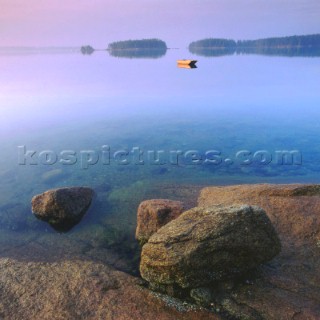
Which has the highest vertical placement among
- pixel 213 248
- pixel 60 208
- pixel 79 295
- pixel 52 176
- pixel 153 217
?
pixel 213 248

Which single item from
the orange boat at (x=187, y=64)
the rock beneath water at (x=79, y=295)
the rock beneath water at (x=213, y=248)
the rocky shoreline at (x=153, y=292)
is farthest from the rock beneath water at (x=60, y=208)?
the orange boat at (x=187, y=64)

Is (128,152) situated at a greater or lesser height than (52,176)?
greater

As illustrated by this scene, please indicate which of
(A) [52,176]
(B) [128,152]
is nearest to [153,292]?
(A) [52,176]

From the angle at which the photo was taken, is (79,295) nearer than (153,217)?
Yes

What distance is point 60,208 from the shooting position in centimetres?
A: 1705

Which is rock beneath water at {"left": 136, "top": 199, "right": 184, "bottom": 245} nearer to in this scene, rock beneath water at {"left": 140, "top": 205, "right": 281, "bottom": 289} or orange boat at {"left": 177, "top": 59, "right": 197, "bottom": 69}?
rock beneath water at {"left": 140, "top": 205, "right": 281, "bottom": 289}

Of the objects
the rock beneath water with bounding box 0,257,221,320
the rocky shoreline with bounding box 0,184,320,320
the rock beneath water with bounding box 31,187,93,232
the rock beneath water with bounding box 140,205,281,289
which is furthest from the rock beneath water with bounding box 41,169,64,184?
the rock beneath water with bounding box 140,205,281,289

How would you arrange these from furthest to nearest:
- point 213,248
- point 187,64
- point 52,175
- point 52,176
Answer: point 187,64, point 52,175, point 52,176, point 213,248

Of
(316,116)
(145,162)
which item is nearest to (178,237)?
(145,162)

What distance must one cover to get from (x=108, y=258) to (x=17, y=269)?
3642mm

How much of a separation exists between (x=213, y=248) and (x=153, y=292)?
270cm

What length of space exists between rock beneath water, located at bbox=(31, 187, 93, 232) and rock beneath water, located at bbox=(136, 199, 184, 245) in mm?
3983

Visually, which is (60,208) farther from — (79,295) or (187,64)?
(187,64)

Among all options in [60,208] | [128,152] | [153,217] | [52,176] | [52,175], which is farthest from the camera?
[128,152]
